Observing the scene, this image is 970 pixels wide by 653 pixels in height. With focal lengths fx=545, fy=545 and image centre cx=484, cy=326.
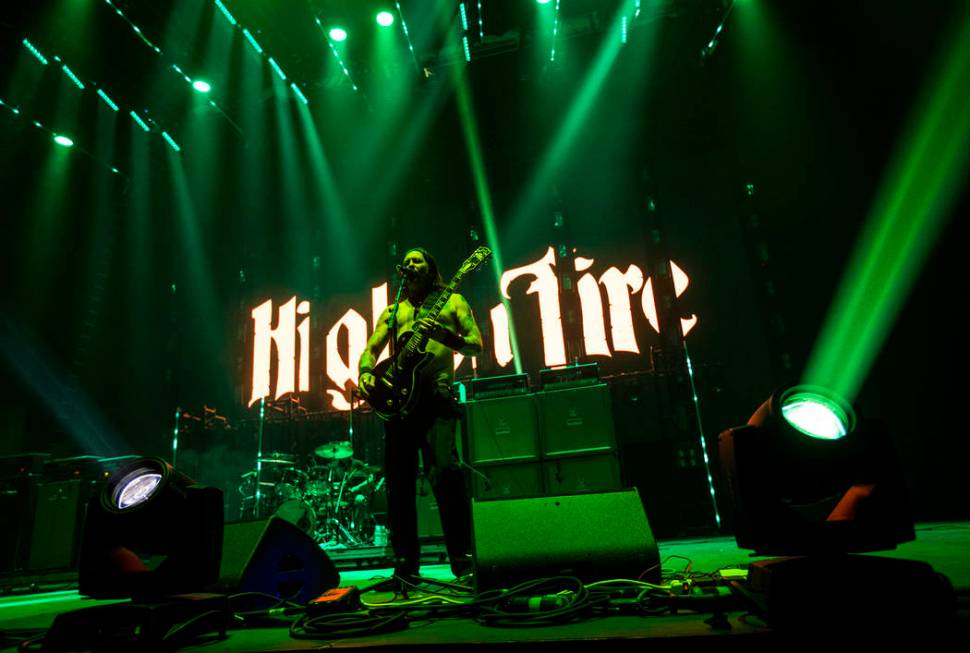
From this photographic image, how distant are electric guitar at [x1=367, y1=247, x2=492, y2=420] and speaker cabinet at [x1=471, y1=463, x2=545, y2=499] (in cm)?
199

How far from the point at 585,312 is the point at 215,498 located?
202 inches

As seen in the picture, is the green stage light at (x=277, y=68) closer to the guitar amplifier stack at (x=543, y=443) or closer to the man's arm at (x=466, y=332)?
the guitar amplifier stack at (x=543, y=443)

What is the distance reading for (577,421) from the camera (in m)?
4.36

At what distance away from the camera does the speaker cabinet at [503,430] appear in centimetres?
439

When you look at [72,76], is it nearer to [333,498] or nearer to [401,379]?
[333,498]

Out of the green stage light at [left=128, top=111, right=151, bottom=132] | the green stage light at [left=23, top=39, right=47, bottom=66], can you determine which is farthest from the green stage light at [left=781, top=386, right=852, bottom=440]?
the green stage light at [left=128, top=111, right=151, bottom=132]

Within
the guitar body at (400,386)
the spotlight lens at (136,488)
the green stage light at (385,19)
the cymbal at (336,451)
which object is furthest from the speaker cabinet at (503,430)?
the green stage light at (385,19)

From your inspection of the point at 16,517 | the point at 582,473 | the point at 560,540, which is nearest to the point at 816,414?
the point at 560,540

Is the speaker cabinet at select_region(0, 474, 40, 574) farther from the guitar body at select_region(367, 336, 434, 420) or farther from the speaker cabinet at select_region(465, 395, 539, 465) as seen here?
the guitar body at select_region(367, 336, 434, 420)

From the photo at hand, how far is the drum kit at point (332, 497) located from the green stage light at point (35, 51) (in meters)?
4.63

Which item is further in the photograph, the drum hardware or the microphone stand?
the drum hardware

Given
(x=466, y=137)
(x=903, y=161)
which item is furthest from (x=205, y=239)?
(x=903, y=161)

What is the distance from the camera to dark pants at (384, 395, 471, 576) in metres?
2.42

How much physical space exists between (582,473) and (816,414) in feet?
9.88
